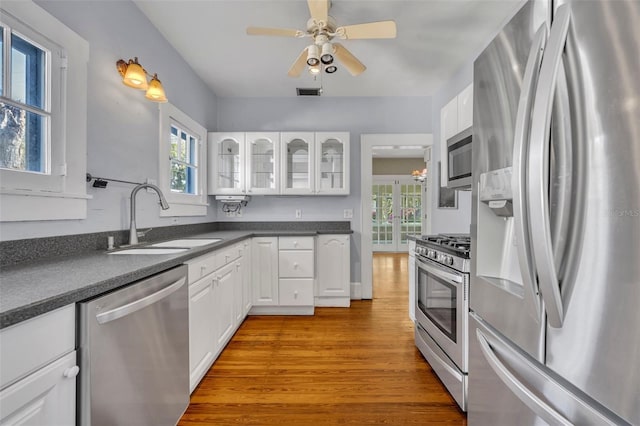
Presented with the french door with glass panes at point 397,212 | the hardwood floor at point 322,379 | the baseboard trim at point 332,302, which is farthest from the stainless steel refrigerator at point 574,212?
the french door with glass panes at point 397,212

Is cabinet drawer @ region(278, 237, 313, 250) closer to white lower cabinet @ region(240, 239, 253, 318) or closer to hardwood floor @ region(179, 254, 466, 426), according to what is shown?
white lower cabinet @ region(240, 239, 253, 318)

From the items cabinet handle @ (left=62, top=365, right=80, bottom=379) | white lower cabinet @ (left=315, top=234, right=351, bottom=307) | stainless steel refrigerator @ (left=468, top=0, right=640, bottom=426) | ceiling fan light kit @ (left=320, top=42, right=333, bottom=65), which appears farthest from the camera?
white lower cabinet @ (left=315, top=234, right=351, bottom=307)

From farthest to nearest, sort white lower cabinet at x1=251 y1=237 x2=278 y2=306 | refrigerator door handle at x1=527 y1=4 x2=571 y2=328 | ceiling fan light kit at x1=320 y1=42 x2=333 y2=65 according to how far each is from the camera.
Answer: white lower cabinet at x1=251 y1=237 x2=278 y2=306 < ceiling fan light kit at x1=320 y1=42 x2=333 y2=65 < refrigerator door handle at x1=527 y1=4 x2=571 y2=328

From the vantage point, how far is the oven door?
1656 millimetres

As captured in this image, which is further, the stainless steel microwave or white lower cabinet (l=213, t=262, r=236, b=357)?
white lower cabinet (l=213, t=262, r=236, b=357)

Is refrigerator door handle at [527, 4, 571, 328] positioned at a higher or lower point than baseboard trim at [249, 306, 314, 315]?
higher

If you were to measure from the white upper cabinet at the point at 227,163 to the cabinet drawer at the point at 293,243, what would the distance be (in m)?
0.85

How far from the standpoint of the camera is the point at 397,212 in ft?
25.7

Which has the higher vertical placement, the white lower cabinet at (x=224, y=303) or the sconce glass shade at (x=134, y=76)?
the sconce glass shade at (x=134, y=76)

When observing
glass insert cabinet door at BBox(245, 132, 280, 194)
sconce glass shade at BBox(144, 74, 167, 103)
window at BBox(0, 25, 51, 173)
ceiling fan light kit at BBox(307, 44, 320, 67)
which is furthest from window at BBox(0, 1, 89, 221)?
glass insert cabinet door at BBox(245, 132, 280, 194)

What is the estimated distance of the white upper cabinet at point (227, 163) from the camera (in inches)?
139

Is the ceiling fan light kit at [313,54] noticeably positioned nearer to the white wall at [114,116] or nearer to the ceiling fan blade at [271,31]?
the ceiling fan blade at [271,31]

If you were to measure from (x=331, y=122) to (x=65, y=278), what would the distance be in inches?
131

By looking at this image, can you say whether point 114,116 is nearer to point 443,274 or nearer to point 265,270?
point 265,270
